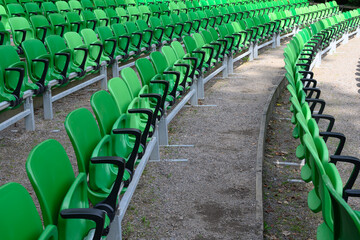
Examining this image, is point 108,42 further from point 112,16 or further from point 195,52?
point 112,16

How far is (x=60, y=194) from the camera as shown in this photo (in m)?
1.80

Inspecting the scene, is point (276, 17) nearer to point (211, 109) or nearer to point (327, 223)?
→ point (211, 109)

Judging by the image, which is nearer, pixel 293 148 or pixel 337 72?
pixel 293 148

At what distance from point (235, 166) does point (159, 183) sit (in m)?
0.62

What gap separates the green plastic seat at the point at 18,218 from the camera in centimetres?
134

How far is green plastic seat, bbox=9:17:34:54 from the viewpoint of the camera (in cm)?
519

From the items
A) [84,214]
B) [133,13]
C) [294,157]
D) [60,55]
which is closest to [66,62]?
[60,55]

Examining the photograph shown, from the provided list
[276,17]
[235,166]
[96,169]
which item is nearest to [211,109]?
[235,166]

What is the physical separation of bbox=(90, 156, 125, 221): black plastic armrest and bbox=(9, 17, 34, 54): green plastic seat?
3.52 m

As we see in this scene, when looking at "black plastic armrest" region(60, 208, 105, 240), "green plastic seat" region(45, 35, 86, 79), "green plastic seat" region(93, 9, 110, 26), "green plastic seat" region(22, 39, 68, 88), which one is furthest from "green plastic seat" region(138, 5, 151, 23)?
"black plastic armrest" region(60, 208, 105, 240)

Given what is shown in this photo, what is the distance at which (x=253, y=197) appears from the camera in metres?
2.96

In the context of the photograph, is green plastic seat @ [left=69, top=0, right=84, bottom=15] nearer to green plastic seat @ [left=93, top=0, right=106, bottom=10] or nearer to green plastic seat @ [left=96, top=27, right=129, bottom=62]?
green plastic seat @ [left=93, top=0, right=106, bottom=10]

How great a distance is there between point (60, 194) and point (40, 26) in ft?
13.7

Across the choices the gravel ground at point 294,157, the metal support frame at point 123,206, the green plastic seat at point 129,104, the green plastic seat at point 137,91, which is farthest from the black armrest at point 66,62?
the gravel ground at point 294,157
